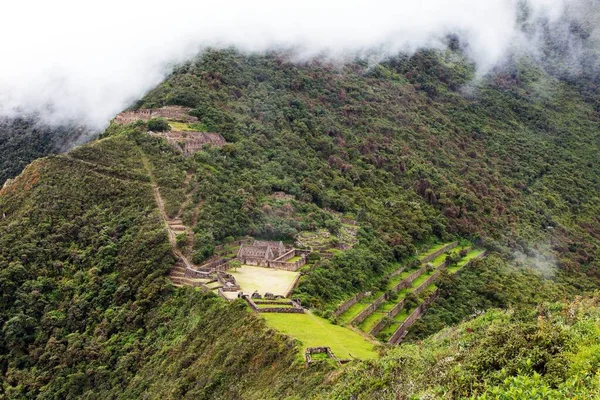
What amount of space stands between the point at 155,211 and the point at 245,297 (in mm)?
14790

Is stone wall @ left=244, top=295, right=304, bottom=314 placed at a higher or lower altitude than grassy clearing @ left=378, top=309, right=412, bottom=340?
higher

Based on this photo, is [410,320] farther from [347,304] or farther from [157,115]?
[157,115]

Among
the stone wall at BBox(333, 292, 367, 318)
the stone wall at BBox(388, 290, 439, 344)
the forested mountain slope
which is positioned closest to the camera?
the forested mountain slope

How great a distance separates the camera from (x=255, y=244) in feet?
167

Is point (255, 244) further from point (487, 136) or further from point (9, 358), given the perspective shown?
point (487, 136)

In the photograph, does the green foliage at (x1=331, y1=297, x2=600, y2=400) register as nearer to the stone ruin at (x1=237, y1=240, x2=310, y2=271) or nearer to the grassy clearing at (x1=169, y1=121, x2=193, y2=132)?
the stone ruin at (x1=237, y1=240, x2=310, y2=271)

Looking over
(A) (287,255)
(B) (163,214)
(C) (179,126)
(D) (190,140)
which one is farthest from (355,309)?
(C) (179,126)

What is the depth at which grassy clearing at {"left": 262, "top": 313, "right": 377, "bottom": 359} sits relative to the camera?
30938mm

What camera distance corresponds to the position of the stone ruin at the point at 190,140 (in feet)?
193

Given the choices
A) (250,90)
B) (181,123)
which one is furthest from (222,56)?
(181,123)

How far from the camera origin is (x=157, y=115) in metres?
66.9

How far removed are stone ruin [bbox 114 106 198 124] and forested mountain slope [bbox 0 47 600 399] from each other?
1457mm

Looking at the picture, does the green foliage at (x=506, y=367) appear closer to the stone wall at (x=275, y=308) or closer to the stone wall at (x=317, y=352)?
the stone wall at (x=317, y=352)

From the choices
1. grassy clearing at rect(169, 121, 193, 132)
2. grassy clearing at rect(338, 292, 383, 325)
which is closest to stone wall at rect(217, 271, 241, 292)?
grassy clearing at rect(338, 292, 383, 325)
